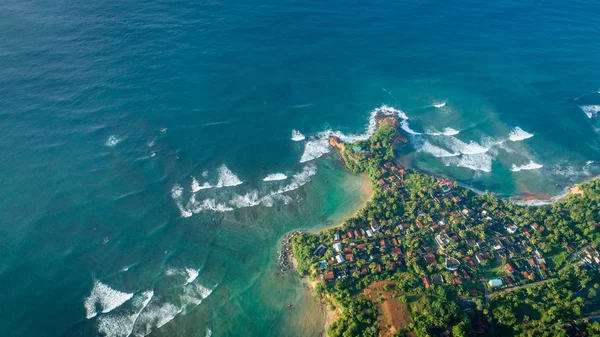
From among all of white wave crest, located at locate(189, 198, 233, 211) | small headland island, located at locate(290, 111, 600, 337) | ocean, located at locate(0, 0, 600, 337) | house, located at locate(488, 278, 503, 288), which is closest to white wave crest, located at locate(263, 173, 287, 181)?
ocean, located at locate(0, 0, 600, 337)

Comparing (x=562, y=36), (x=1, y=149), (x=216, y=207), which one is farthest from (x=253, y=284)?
(x=562, y=36)

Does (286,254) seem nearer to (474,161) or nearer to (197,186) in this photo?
(197,186)

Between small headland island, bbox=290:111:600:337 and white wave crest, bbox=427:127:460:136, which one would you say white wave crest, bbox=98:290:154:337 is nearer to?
small headland island, bbox=290:111:600:337

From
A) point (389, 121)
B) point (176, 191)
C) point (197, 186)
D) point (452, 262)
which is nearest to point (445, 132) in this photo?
point (389, 121)

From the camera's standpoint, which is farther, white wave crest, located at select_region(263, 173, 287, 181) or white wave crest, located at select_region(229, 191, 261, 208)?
white wave crest, located at select_region(263, 173, 287, 181)

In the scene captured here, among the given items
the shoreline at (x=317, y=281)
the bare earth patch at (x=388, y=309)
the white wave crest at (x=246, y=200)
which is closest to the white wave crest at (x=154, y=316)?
the shoreline at (x=317, y=281)

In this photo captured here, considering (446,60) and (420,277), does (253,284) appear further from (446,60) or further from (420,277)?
(446,60)

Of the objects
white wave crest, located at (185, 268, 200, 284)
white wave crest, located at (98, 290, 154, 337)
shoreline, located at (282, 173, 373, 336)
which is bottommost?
white wave crest, located at (98, 290, 154, 337)
